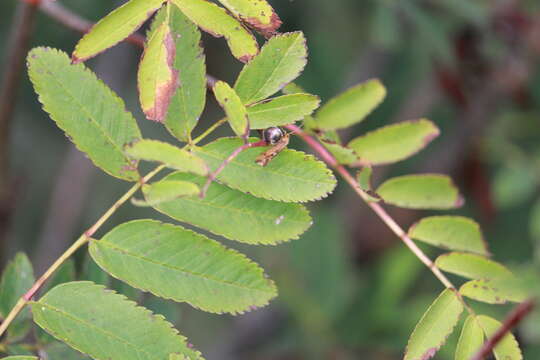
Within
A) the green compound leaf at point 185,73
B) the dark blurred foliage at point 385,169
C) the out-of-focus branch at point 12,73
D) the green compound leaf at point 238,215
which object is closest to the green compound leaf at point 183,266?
the green compound leaf at point 238,215

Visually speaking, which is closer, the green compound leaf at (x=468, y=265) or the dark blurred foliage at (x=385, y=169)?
the green compound leaf at (x=468, y=265)

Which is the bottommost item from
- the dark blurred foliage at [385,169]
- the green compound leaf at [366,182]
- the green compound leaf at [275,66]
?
the dark blurred foliage at [385,169]

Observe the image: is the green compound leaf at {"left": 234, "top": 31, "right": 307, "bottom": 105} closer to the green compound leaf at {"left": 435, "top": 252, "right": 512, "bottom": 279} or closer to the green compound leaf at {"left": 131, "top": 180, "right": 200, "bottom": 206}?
the green compound leaf at {"left": 131, "top": 180, "right": 200, "bottom": 206}

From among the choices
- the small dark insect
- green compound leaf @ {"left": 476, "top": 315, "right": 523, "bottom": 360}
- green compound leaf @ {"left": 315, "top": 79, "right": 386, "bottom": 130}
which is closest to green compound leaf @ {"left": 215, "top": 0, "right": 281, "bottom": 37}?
the small dark insect

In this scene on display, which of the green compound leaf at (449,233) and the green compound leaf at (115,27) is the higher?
the green compound leaf at (115,27)

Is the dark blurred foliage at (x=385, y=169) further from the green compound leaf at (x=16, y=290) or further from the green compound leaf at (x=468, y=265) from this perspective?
the green compound leaf at (x=468, y=265)

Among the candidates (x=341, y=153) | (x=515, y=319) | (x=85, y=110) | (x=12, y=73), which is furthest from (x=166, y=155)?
(x=12, y=73)

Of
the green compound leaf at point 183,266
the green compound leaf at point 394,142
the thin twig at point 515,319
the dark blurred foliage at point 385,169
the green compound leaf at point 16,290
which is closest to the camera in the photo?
the thin twig at point 515,319
